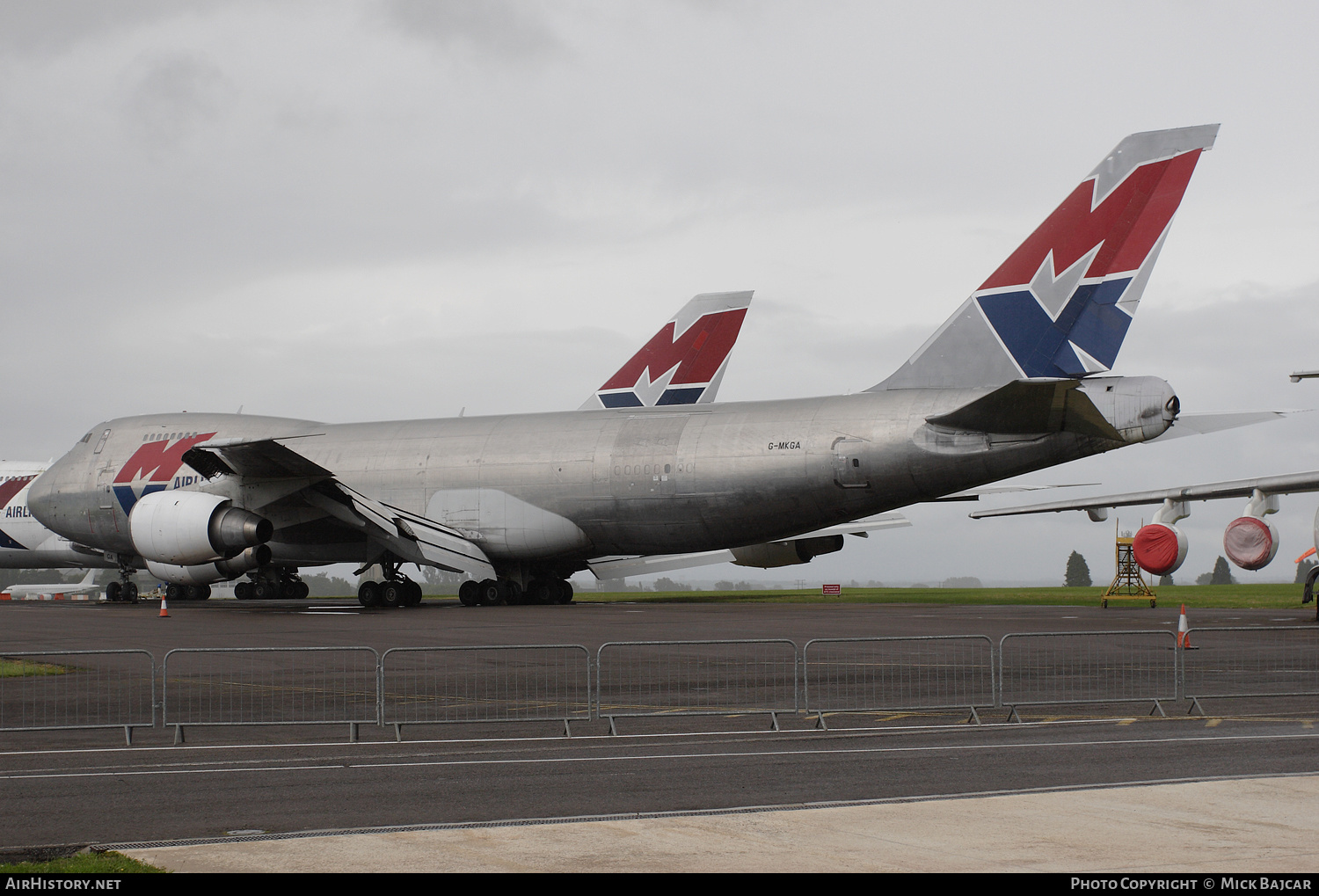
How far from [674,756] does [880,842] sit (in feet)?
11.5

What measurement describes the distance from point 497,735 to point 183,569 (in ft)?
90.6

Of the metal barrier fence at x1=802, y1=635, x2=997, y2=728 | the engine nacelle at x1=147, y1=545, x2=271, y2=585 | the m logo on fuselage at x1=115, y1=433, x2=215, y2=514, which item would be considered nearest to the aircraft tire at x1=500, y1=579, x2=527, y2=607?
the engine nacelle at x1=147, y1=545, x2=271, y2=585

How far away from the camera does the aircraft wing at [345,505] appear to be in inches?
1198

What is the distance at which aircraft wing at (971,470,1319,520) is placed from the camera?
92.1 ft

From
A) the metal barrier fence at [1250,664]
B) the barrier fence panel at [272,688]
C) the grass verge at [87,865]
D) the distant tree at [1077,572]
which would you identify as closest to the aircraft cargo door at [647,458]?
the barrier fence panel at [272,688]

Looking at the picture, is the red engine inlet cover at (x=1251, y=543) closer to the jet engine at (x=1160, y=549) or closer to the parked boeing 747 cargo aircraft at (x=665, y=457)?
the jet engine at (x=1160, y=549)

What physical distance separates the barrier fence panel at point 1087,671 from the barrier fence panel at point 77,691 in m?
8.48

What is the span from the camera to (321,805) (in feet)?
25.6

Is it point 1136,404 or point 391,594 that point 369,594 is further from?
point 1136,404

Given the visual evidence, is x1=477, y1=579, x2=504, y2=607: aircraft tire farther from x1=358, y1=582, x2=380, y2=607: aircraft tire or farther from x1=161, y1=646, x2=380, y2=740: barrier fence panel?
x1=161, y1=646, x2=380, y2=740: barrier fence panel

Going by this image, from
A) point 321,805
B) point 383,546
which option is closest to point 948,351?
point 383,546

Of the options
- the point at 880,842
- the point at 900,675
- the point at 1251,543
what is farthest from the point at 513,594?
the point at 880,842

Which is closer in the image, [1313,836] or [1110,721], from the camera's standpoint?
[1313,836]

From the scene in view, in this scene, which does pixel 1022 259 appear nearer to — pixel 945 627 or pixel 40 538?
pixel 945 627
